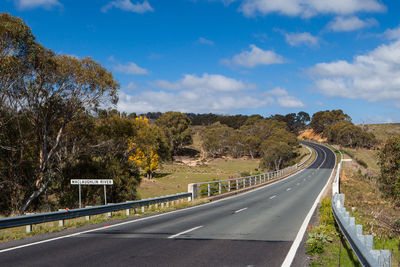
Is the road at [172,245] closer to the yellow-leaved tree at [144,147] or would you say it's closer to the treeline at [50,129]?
the treeline at [50,129]

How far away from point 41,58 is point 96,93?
4.31 meters

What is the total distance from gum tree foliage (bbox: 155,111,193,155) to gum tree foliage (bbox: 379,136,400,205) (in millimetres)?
65554

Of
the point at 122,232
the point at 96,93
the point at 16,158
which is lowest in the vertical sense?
the point at 122,232

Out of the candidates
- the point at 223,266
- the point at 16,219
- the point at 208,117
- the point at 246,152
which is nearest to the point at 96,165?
the point at 16,219

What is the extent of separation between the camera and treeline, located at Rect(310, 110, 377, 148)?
107625mm

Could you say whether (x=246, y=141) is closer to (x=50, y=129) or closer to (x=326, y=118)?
(x=326, y=118)

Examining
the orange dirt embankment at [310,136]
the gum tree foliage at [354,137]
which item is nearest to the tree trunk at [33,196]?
the gum tree foliage at [354,137]

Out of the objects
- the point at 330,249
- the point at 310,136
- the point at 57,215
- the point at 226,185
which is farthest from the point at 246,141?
the point at 330,249

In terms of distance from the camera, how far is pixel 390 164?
1155 inches

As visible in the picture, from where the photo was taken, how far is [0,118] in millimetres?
20703

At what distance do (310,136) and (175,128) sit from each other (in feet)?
317

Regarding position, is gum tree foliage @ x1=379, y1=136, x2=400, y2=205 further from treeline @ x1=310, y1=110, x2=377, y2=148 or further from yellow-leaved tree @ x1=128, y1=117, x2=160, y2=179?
treeline @ x1=310, y1=110, x2=377, y2=148

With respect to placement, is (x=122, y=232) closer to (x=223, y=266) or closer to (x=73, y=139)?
(x=223, y=266)

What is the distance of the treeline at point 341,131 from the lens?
10762cm
